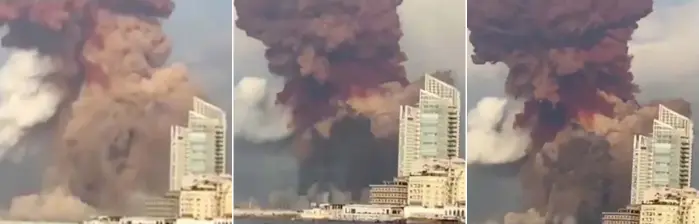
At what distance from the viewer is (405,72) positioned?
204 centimetres

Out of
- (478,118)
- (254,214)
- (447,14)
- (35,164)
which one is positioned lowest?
(254,214)

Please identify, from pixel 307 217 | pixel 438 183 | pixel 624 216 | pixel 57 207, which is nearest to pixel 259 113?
pixel 307 217

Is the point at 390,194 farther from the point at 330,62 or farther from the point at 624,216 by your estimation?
the point at 624,216

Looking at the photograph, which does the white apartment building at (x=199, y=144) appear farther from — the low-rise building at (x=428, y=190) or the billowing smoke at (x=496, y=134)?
the billowing smoke at (x=496, y=134)

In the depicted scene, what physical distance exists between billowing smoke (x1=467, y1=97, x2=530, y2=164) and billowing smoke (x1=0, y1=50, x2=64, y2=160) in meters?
1.19

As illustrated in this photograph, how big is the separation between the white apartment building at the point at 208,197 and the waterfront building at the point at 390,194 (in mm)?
413

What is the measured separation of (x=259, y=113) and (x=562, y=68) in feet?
2.77

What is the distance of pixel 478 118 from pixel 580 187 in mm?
328

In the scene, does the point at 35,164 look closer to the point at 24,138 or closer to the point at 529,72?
the point at 24,138

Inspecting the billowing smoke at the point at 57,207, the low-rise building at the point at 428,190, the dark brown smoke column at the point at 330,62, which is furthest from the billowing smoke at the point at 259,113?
the billowing smoke at the point at 57,207

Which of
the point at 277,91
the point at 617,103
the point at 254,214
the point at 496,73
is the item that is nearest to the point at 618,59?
the point at 617,103

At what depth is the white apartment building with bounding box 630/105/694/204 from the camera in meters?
1.93

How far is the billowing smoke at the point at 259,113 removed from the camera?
2076 mm

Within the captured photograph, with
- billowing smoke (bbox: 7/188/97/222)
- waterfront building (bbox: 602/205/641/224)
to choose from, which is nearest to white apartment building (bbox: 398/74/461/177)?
waterfront building (bbox: 602/205/641/224)
